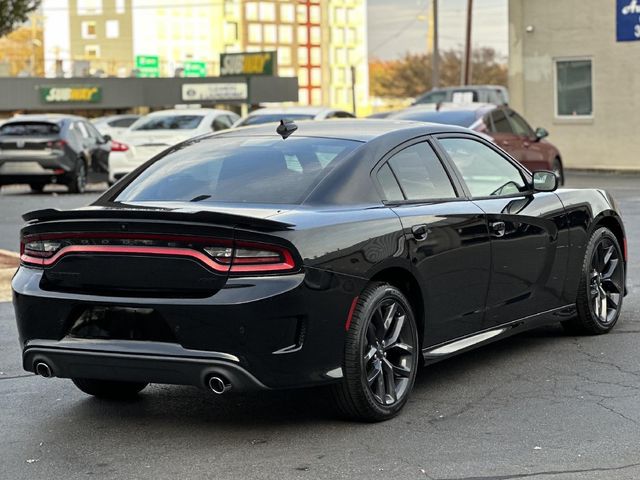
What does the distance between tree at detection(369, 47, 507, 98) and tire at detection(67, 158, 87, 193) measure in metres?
107

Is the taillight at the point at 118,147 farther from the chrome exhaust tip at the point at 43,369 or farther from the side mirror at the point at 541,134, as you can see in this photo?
the chrome exhaust tip at the point at 43,369

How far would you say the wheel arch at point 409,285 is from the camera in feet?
21.2

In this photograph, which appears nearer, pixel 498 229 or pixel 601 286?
pixel 498 229

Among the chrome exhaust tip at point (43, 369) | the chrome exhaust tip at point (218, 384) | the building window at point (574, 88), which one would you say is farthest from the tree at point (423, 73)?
the chrome exhaust tip at point (218, 384)

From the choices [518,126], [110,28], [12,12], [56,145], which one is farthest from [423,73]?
[518,126]

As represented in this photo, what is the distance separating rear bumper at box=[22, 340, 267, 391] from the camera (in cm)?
577

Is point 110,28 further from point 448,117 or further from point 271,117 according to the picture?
point 448,117

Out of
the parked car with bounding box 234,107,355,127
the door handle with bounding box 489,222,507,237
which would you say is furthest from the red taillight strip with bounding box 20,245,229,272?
the parked car with bounding box 234,107,355,127

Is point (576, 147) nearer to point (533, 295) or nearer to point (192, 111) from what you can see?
point (192, 111)

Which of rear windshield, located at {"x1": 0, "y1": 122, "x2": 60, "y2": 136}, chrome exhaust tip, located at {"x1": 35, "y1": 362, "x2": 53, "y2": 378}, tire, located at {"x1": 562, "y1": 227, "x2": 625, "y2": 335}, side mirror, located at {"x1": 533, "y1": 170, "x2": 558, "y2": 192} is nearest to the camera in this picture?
chrome exhaust tip, located at {"x1": 35, "y1": 362, "x2": 53, "y2": 378}

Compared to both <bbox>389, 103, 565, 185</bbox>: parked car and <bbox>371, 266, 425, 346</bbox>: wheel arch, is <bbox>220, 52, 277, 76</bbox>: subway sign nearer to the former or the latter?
<bbox>389, 103, 565, 185</bbox>: parked car

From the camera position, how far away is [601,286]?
8641mm

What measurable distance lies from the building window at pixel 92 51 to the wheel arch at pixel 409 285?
156581 mm

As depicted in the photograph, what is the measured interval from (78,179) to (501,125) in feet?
27.8
